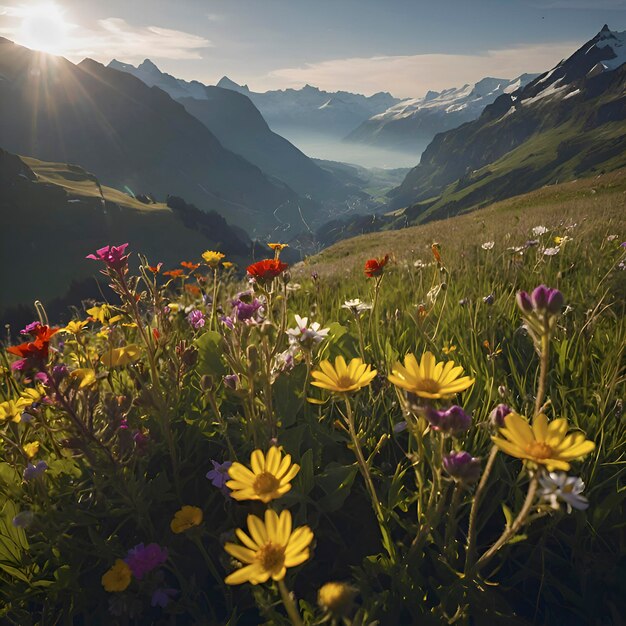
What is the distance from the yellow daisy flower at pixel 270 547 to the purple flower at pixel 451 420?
466mm

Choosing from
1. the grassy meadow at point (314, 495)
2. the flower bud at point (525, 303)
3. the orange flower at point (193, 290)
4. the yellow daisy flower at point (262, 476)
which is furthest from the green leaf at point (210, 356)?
the flower bud at point (525, 303)

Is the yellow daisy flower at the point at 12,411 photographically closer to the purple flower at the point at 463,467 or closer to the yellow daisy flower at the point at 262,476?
the yellow daisy flower at the point at 262,476

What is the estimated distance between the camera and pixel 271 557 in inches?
41.6

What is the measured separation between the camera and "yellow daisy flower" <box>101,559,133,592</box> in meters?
1.57

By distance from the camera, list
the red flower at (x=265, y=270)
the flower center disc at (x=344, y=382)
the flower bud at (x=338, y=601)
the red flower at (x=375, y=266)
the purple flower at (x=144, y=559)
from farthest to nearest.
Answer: the red flower at (x=375, y=266)
the red flower at (x=265, y=270)
the purple flower at (x=144, y=559)
the flower center disc at (x=344, y=382)
the flower bud at (x=338, y=601)

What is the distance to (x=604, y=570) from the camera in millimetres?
1632

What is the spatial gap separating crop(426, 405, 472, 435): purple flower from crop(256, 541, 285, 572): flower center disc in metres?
0.54

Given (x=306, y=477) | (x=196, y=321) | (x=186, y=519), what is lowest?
(x=186, y=519)

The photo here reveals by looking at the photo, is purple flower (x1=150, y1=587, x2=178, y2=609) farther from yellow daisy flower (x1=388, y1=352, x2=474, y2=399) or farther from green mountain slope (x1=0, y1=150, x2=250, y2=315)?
green mountain slope (x1=0, y1=150, x2=250, y2=315)

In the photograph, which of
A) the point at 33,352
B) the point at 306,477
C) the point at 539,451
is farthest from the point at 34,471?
the point at 539,451

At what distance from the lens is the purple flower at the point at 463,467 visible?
3.80 feet

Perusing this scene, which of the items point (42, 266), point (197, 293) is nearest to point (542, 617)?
point (197, 293)

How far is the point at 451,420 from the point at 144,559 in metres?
1.33

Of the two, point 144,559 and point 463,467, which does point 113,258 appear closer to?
point 144,559
